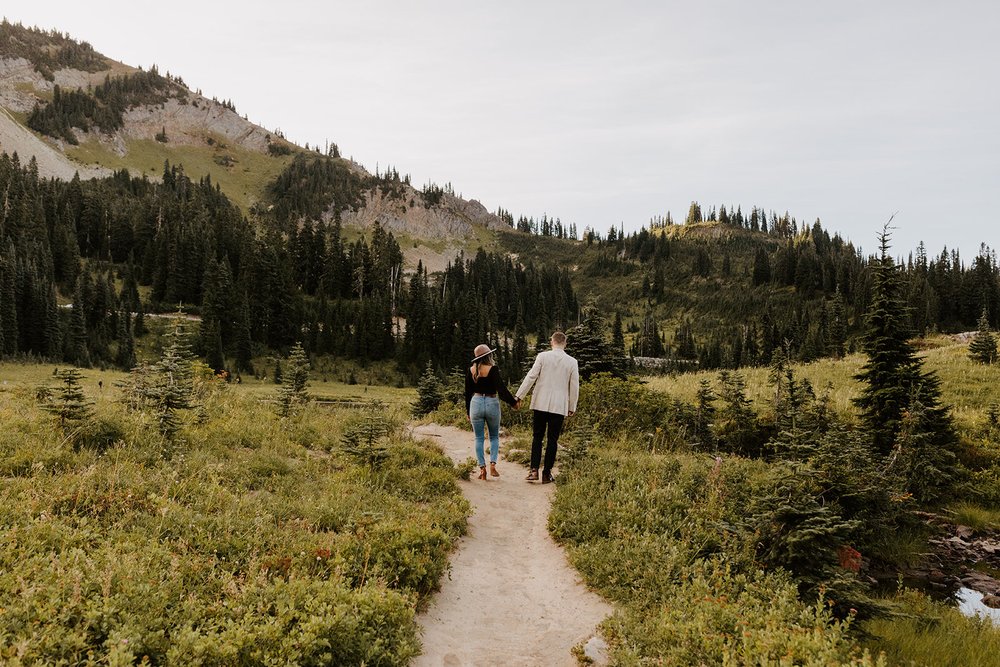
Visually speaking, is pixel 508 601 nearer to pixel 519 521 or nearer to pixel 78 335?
pixel 519 521

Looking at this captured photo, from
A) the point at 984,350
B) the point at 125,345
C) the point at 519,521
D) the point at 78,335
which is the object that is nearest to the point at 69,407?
the point at 519,521

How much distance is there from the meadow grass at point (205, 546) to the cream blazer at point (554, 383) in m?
2.67

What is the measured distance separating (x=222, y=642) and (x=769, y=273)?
7588 inches

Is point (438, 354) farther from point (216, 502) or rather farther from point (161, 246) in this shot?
point (216, 502)

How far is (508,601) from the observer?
23.0 ft

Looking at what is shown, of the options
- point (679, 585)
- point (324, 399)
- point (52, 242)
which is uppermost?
point (52, 242)

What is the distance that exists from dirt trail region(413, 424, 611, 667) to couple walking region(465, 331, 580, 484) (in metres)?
1.77

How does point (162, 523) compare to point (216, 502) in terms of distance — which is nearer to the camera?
point (162, 523)

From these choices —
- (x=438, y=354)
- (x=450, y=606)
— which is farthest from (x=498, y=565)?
(x=438, y=354)

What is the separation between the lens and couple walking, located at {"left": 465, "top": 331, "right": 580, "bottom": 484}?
11500mm

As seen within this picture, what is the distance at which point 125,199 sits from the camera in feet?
474

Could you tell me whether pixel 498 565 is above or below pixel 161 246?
below

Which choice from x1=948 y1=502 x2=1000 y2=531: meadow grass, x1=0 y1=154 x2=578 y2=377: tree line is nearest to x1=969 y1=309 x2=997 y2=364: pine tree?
x1=948 y1=502 x2=1000 y2=531: meadow grass

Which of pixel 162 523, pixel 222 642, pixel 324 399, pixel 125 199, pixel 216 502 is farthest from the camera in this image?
pixel 125 199
